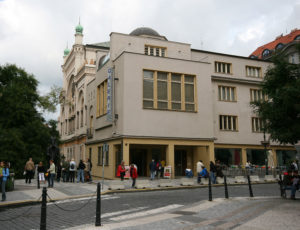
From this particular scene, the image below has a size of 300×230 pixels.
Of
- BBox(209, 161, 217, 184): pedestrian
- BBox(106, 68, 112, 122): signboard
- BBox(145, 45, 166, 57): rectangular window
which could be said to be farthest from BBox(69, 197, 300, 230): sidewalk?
Answer: BBox(145, 45, 166, 57): rectangular window

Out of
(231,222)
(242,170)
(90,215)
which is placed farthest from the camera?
(242,170)

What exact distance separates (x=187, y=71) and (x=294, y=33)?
35.4 meters

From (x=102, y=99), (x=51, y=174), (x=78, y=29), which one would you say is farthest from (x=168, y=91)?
(x=78, y=29)

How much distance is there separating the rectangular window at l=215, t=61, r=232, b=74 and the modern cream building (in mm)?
112

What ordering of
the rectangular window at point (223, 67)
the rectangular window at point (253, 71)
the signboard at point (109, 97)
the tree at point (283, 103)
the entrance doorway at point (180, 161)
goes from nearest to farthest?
1. the tree at point (283, 103)
2. the signboard at point (109, 97)
3. the entrance doorway at point (180, 161)
4. the rectangular window at point (223, 67)
5. the rectangular window at point (253, 71)

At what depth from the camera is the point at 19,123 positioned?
3619 centimetres

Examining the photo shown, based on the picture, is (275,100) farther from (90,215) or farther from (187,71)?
(187,71)

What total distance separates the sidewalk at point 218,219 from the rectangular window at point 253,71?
92.5 ft

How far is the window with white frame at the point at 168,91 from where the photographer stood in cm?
2794

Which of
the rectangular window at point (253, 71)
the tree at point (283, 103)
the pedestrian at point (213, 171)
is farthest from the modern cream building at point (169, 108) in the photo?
the tree at point (283, 103)

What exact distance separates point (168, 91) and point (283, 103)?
53.6 feet

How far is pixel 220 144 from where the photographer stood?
34.3 metres

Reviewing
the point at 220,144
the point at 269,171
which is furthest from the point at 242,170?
the point at 220,144

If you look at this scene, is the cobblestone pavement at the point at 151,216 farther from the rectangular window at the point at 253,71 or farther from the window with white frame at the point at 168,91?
the rectangular window at the point at 253,71
